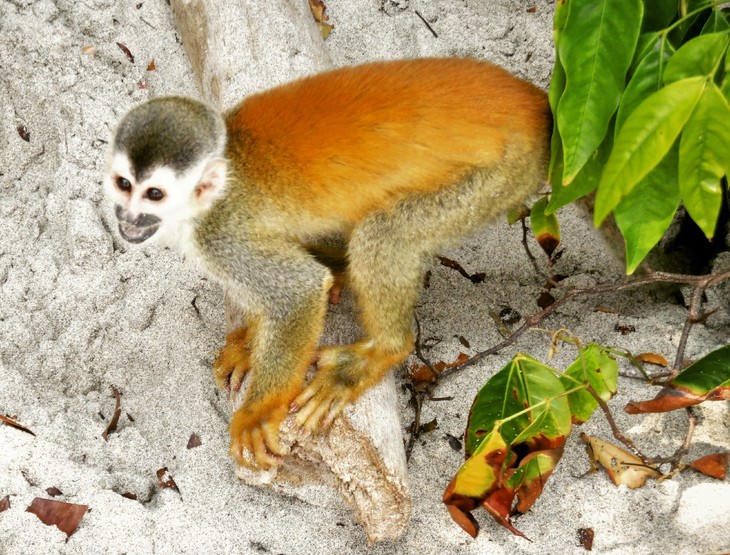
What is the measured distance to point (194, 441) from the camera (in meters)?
2.63

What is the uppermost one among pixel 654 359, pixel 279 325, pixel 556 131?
pixel 556 131

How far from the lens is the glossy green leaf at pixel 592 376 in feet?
6.62

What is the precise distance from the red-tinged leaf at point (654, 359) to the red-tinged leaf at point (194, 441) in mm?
1564

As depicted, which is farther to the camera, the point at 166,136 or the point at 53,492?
the point at 53,492

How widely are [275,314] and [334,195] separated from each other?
430mm

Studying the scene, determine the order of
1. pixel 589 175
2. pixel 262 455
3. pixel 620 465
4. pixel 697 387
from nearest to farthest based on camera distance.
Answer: pixel 697 387 → pixel 589 175 → pixel 262 455 → pixel 620 465

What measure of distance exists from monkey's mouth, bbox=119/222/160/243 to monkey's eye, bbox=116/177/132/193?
4.2 inches

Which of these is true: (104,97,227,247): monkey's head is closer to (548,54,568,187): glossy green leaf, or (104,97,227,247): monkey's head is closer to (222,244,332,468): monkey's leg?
(222,244,332,468): monkey's leg

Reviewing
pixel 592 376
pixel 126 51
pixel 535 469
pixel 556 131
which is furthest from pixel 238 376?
pixel 126 51

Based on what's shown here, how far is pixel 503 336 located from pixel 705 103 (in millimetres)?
1400

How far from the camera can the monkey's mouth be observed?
2.36 m

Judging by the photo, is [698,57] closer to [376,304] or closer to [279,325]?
[376,304]

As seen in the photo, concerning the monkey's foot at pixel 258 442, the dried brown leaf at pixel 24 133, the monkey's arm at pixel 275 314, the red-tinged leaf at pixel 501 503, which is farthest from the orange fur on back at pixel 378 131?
the dried brown leaf at pixel 24 133

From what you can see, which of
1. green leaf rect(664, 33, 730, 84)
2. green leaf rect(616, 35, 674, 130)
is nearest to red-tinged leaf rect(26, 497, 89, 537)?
green leaf rect(616, 35, 674, 130)
